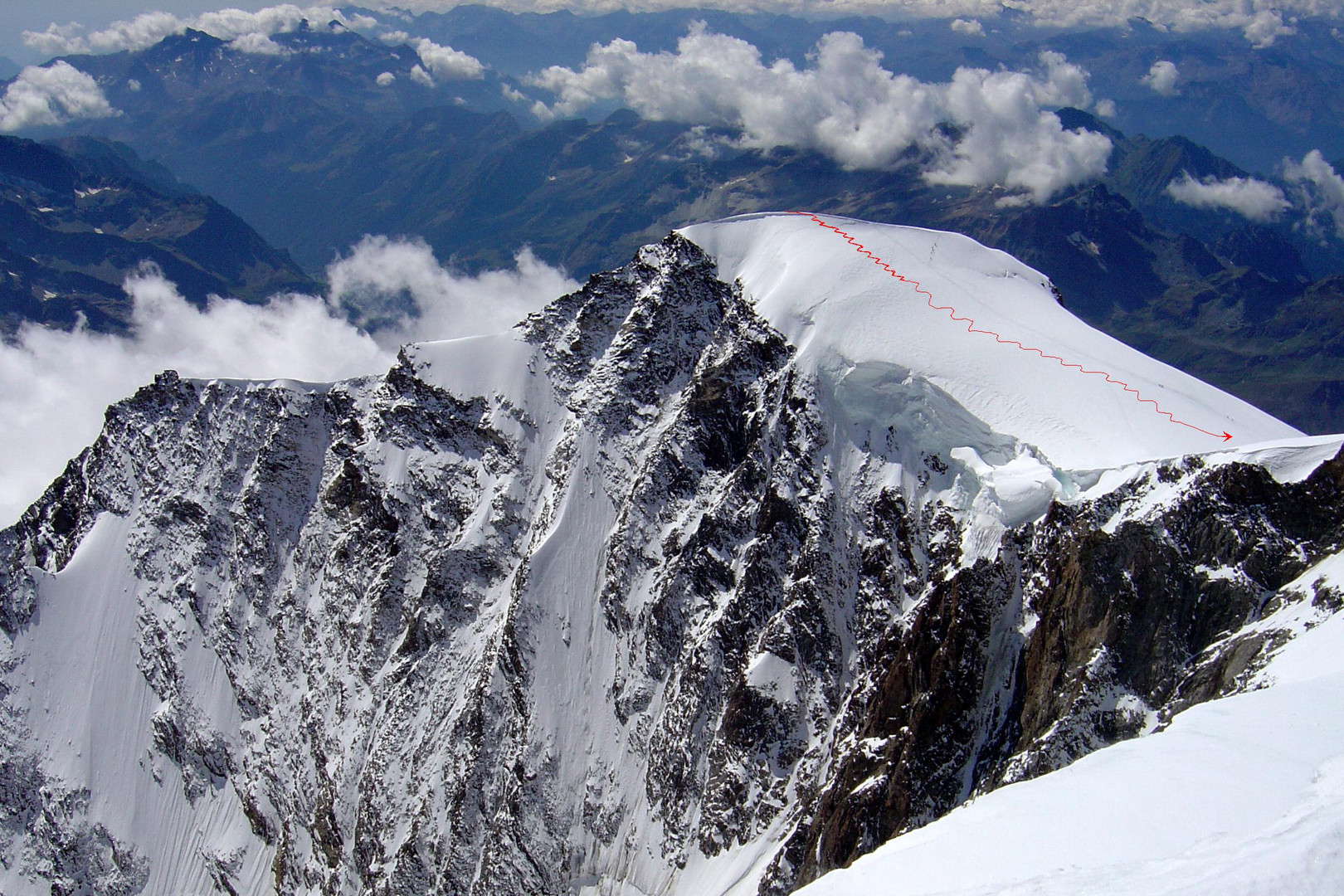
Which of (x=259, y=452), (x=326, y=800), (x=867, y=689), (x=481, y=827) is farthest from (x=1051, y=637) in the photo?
(x=259, y=452)

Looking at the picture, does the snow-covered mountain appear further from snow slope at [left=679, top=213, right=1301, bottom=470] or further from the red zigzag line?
the red zigzag line

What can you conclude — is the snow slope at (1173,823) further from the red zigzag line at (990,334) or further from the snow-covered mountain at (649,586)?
the red zigzag line at (990,334)

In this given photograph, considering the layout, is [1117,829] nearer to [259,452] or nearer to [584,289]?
[584,289]

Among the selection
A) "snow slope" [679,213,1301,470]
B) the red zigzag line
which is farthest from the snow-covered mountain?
the red zigzag line

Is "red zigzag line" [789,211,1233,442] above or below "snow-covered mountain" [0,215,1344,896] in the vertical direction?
above

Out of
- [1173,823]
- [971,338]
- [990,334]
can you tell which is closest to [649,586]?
[971,338]

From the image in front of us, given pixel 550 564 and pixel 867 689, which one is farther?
pixel 550 564
